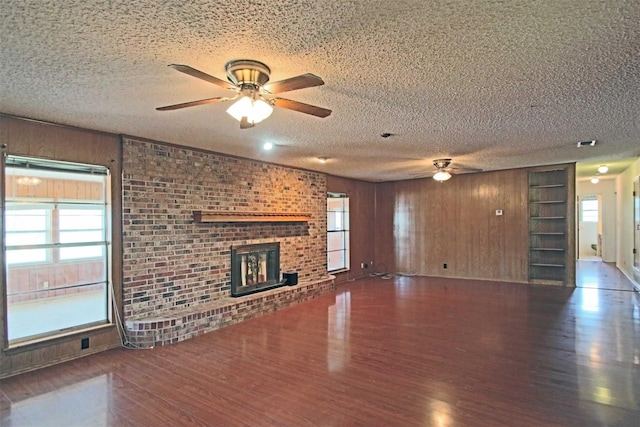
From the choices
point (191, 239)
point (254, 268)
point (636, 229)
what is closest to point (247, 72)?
point (191, 239)

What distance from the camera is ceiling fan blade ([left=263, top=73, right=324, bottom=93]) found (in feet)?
7.11

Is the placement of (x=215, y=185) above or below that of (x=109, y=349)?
above

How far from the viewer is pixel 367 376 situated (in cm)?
328

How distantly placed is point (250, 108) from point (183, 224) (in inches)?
115

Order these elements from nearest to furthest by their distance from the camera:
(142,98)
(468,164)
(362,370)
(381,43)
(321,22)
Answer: (321,22), (381,43), (142,98), (362,370), (468,164)

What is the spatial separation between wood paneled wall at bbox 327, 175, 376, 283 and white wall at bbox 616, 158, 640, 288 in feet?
17.8

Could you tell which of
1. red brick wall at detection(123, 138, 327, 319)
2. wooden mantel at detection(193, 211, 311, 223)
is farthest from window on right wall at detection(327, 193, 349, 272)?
red brick wall at detection(123, 138, 327, 319)

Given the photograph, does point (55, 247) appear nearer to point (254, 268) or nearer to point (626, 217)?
point (254, 268)

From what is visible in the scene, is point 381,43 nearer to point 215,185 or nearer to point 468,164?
point 215,185

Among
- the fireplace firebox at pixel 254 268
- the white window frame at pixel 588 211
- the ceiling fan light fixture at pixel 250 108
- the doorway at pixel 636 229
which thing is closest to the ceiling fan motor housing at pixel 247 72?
the ceiling fan light fixture at pixel 250 108

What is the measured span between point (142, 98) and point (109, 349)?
290cm

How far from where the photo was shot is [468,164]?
707 cm

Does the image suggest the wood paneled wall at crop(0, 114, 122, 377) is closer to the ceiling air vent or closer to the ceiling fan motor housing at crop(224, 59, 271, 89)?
the ceiling fan motor housing at crop(224, 59, 271, 89)

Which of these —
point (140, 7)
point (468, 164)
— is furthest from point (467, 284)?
point (140, 7)
